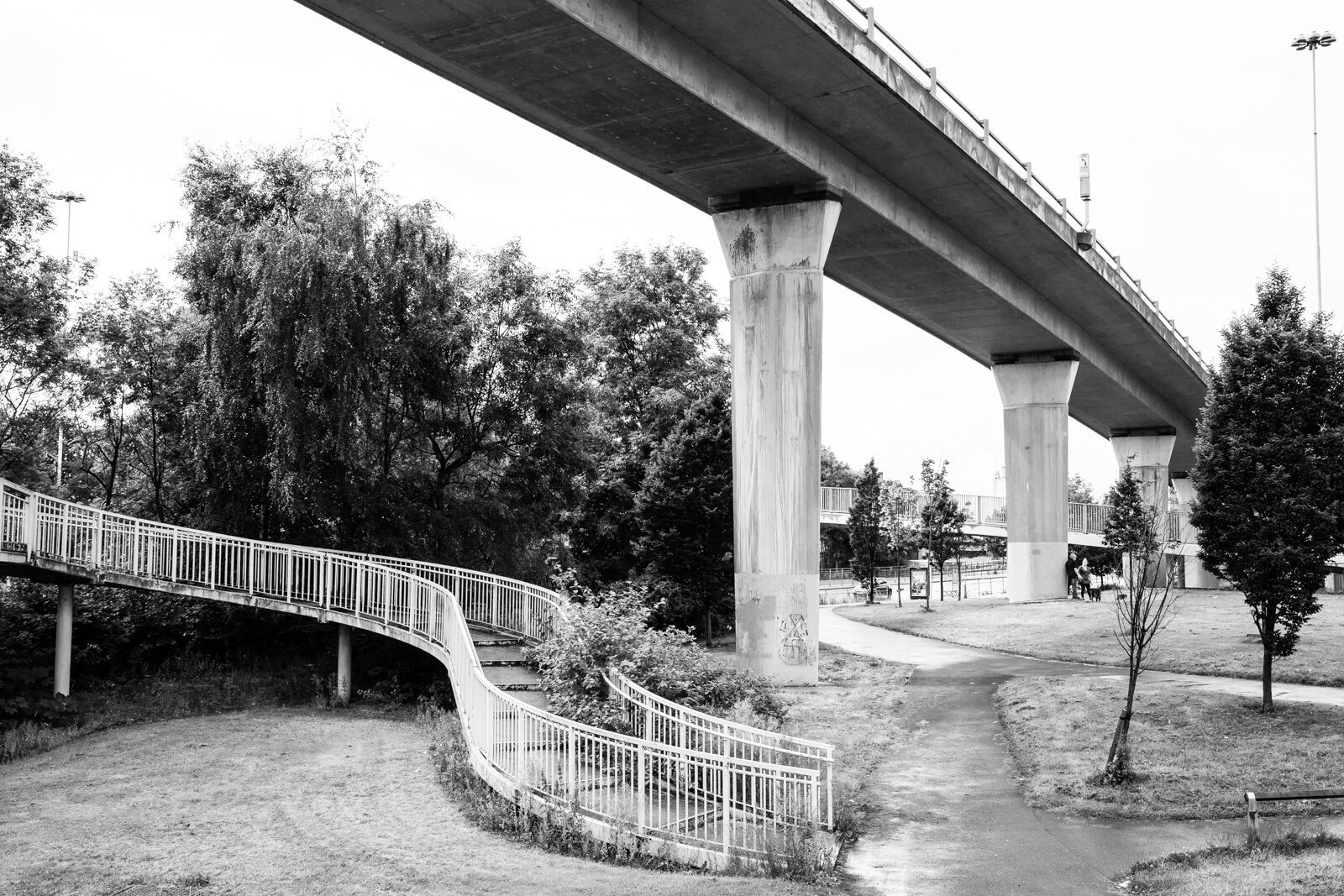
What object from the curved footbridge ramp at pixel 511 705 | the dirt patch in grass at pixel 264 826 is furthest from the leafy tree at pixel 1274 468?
the dirt patch in grass at pixel 264 826

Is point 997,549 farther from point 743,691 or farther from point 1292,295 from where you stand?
point 743,691

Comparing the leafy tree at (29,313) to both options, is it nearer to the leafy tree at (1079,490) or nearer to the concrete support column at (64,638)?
the concrete support column at (64,638)

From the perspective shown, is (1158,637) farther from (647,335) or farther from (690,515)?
(647,335)

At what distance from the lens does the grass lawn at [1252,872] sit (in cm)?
942

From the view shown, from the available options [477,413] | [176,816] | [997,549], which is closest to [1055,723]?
[176,816]

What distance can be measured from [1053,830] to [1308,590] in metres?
8.31

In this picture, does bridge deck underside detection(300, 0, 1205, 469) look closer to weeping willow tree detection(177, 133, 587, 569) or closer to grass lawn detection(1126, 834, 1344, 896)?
weeping willow tree detection(177, 133, 587, 569)

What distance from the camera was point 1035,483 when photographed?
4056cm

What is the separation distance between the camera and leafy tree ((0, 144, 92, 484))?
20.1 meters

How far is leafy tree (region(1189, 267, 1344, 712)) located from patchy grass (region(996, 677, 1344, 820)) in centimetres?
113

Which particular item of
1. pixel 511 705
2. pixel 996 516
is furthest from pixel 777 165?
pixel 996 516

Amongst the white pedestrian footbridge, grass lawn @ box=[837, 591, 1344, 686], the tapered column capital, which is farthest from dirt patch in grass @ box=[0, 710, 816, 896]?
the white pedestrian footbridge

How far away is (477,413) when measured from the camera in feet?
80.6

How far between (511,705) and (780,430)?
11.2m
